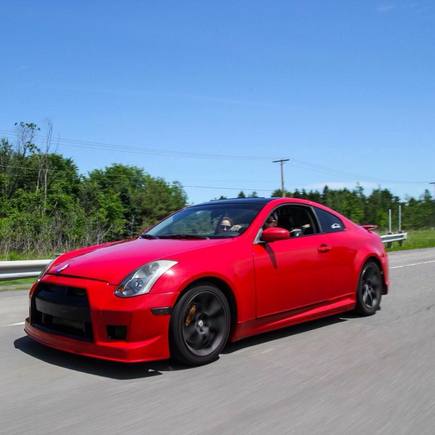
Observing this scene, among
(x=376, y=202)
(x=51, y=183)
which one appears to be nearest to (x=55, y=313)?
(x=51, y=183)

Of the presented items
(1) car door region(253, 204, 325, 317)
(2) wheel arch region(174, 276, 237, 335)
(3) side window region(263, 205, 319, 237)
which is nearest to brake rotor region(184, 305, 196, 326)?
(2) wheel arch region(174, 276, 237, 335)

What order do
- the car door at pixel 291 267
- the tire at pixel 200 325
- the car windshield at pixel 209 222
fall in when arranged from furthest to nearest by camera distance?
the car windshield at pixel 209 222
the car door at pixel 291 267
the tire at pixel 200 325

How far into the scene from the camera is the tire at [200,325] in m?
4.56

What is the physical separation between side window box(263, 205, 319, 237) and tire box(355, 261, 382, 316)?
1.04m

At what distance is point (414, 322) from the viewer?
677 centimetres

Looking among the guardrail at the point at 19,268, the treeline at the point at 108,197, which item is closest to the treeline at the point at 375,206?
the treeline at the point at 108,197

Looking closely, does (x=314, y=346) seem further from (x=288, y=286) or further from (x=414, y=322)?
(x=414, y=322)

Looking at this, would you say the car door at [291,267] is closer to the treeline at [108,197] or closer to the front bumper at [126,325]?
the front bumper at [126,325]

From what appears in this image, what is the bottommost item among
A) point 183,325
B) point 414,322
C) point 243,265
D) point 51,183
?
point 414,322

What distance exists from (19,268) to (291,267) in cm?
707

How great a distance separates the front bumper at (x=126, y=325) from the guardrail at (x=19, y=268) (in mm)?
6828

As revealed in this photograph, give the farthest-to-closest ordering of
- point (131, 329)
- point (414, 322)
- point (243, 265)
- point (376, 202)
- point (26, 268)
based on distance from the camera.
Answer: point (376, 202), point (26, 268), point (414, 322), point (243, 265), point (131, 329)

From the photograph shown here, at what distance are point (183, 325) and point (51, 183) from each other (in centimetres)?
7016

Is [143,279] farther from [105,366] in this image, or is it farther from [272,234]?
[272,234]
